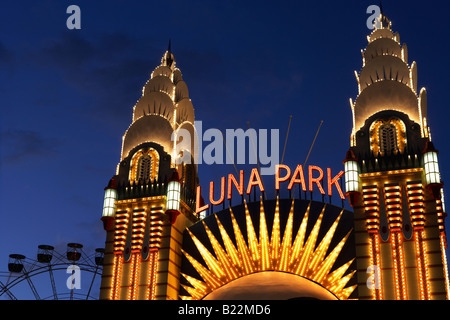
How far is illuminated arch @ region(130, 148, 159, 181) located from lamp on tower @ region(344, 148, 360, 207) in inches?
557

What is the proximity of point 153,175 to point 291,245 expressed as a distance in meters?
11.7

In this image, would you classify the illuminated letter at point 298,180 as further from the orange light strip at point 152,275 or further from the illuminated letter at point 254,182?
the orange light strip at point 152,275

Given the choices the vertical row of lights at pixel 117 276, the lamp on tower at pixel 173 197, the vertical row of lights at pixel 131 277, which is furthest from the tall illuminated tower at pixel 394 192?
the vertical row of lights at pixel 117 276

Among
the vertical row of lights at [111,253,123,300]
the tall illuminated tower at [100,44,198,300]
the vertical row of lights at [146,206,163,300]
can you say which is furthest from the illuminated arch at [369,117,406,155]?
the vertical row of lights at [111,253,123,300]

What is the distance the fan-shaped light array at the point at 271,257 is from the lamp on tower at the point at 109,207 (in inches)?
238

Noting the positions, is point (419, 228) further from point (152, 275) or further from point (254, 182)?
point (152, 275)

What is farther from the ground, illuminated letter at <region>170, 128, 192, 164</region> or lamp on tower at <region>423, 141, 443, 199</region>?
illuminated letter at <region>170, 128, 192, 164</region>

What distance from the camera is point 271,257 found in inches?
1470

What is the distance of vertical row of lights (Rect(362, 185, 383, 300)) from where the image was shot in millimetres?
33219

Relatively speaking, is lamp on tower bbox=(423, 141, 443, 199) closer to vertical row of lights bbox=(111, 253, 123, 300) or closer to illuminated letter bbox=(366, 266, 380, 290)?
illuminated letter bbox=(366, 266, 380, 290)

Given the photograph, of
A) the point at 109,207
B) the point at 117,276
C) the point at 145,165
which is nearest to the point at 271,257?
the point at 117,276

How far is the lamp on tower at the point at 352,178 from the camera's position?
35.7 m

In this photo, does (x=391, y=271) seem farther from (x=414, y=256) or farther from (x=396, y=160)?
(x=396, y=160)
